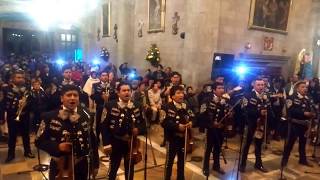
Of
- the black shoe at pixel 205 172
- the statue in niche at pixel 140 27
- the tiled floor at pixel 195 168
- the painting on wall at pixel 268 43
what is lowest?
the tiled floor at pixel 195 168

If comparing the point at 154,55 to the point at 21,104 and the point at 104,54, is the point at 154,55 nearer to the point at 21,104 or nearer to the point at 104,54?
the point at 104,54

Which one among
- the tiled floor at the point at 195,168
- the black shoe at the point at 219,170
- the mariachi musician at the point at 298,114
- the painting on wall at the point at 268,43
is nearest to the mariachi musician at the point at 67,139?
the tiled floor at the point at 195,168

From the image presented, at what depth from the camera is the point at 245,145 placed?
675cm

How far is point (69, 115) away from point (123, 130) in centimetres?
105

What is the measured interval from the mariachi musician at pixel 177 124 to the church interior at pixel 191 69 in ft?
0.15

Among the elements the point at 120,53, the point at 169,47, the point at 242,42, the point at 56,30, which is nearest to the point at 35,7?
the point at 56,30

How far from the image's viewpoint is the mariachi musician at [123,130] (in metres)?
4.70

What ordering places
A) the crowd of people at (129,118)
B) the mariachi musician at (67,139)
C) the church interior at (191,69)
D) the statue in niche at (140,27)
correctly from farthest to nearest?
1. the statue in niche at (140,27)
2. the church interior at (191,69)
3. the crowd of people at (129,118)
4. the mariachi musician at (67,139)

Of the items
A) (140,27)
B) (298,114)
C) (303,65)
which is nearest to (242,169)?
(298,114)

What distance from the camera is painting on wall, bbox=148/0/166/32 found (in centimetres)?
1444

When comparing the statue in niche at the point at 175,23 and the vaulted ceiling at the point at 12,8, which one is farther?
the vaulted ceiling at the point at 12,8

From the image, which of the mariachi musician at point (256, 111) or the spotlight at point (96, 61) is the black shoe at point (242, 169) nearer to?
the mariachi musician at point (256, 111)

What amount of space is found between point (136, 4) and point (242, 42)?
643cm

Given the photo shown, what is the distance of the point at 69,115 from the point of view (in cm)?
386
